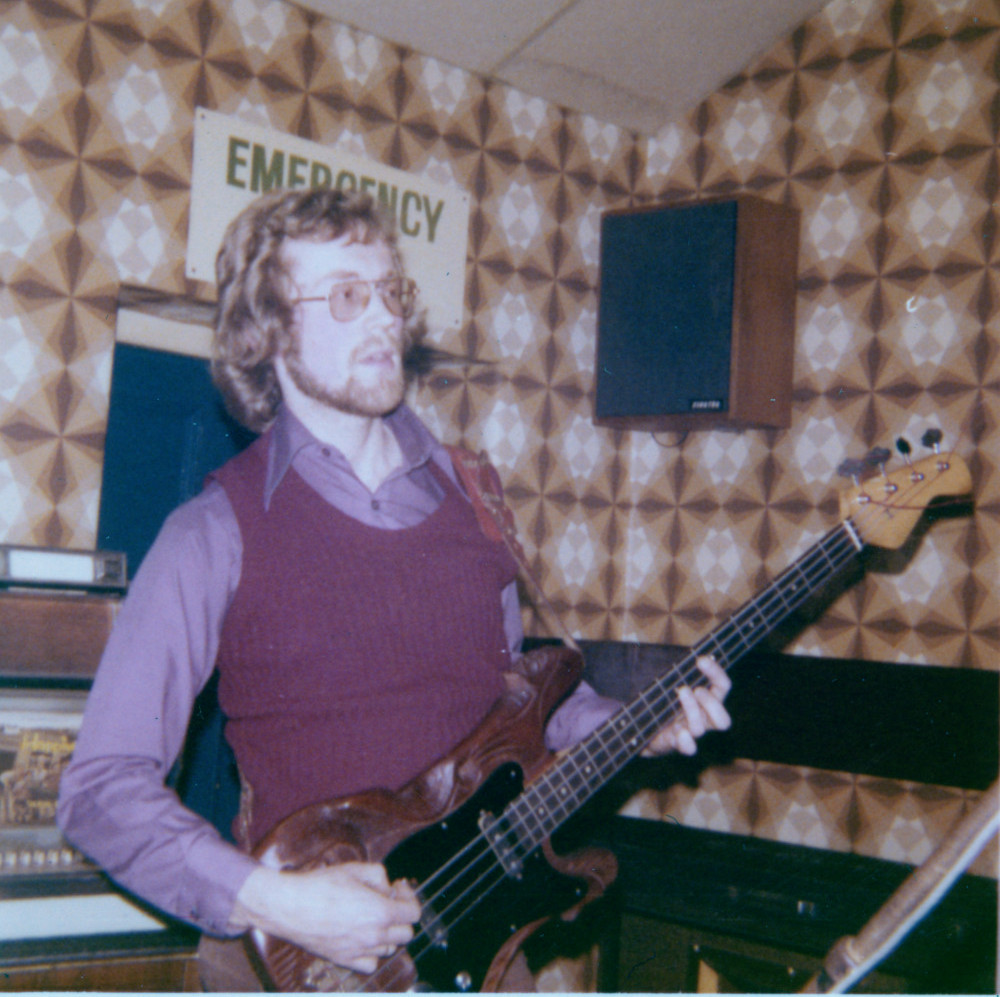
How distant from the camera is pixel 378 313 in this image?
1.45 meters

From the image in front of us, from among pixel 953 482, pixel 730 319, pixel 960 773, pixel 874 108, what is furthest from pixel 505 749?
pixel 874 108

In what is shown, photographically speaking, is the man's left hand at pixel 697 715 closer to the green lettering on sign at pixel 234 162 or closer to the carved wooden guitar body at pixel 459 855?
the carved wooden guitar body at pixel 459 855

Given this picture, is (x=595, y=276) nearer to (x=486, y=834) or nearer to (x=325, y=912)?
(x=486, y=834)

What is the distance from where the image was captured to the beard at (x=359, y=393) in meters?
1.42

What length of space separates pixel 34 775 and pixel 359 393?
30.4 inches

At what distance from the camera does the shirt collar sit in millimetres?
1347

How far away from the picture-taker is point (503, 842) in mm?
1229

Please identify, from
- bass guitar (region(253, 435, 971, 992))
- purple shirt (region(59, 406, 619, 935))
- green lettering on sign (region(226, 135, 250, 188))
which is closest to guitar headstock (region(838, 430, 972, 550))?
bass guitar (region(253, 435, 971, 992))

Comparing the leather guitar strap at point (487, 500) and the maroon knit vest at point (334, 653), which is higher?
the leather guitar strap at point (487, 500)

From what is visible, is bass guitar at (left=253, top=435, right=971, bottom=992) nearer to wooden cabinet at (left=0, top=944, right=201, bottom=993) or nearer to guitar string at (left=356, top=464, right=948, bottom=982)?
guitar string at (left=356, top=464, right=948, bottom=982)

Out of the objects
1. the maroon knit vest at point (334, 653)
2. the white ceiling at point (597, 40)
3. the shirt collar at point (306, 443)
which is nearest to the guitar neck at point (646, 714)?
the maroon knit vest at point (334, 653)

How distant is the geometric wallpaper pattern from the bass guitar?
0.96 m

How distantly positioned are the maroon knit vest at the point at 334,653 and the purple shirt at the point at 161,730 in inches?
1.8

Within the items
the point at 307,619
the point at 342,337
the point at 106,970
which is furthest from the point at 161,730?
the point at 342,337
